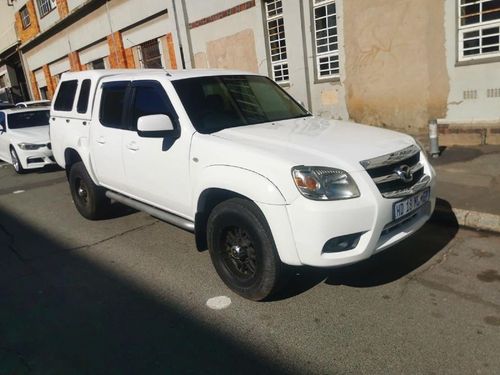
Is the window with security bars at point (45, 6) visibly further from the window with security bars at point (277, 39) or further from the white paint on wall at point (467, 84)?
the white paint on wall at point (467, 84)

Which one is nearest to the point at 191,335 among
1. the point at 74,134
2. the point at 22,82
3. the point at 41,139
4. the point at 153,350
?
the point at 153,350

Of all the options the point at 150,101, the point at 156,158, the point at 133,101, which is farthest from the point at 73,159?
the point at 156,158

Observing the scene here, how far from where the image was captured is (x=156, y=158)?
4141 millimetres

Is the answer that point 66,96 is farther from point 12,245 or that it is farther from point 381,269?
point 381,269

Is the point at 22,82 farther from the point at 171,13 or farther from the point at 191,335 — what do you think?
the point at 191,335

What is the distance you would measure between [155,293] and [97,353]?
0.87 metres

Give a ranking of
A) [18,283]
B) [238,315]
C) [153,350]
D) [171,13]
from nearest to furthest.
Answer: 1. [153,350]
2. [238,315]
3. [18,283]
4. [171,13]

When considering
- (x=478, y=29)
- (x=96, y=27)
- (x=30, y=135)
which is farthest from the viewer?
(x=96, y=27)

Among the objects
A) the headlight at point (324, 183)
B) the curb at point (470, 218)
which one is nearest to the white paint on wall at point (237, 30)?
the curb at point (470, 218)

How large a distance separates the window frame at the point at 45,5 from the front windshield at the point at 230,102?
2160 cm

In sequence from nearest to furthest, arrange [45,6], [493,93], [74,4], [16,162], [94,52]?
[493,93]
[16,162]
[94,52]
[74,4]
[45,6]

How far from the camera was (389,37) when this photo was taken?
8.50 metres

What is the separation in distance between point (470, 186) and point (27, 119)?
33.9 ft

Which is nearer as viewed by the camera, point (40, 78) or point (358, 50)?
point (358, 50)
